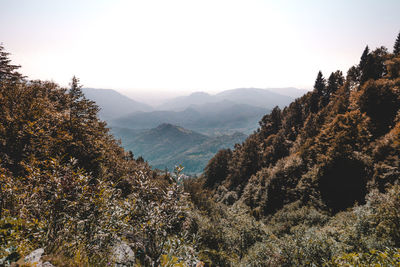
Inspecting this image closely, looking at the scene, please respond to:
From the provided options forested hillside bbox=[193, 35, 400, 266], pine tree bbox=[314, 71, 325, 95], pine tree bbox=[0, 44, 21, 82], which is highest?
pine tree bbox=[314, 71, 325, 95]

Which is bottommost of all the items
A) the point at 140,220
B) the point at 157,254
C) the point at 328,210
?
the point at 328,210

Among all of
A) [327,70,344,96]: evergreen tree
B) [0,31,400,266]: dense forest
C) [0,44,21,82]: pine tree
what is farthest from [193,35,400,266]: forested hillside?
[0,44,21,82]: pine tree

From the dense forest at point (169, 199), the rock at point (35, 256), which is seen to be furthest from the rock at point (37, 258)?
the dense forest at point (169, 199)

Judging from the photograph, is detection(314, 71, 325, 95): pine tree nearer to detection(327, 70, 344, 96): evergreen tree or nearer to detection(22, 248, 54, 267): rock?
detection(327, 70, 344, 96): evergreen tree

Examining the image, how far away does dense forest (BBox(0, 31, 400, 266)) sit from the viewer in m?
4.52

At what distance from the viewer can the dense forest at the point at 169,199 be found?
452 cm

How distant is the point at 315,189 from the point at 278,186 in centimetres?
929

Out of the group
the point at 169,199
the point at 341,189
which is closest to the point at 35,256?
the point at 169,199

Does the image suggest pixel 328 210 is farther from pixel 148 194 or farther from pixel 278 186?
pixel 148 194

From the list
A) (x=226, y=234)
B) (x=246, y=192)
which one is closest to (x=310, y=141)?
(x=246, y=192)

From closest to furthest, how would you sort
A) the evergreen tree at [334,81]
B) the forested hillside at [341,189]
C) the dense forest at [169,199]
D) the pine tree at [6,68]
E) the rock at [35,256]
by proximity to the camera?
the rock at [35,256]
the dense forest at [169,199]
the forested hillside at [341,189]
the pine tree at [6,68]
the evergreen tree at [334,81]

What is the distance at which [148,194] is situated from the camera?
500 cm

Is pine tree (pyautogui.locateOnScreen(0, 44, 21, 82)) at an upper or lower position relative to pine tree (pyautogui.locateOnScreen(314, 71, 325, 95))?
lower

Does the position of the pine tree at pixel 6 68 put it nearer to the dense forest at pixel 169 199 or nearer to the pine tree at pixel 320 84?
the dense forest at pixel 169 199
